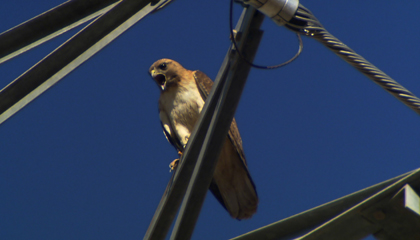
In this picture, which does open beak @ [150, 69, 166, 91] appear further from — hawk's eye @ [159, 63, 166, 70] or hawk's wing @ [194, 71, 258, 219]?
hawk's wing @ [194, 71, 258, 219]

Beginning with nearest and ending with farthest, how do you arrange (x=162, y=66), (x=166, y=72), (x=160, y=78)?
1. (x=166, y=72)
2. (x=160, y=78)
3. (x=162, y=66)

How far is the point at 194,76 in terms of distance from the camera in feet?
20.3

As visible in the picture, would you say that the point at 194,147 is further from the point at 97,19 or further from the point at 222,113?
the point at 97,19

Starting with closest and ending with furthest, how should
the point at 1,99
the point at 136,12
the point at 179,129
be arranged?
the point at 1,99, the point at 136,12, the point at 179,129

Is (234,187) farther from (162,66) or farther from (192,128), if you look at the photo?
(162,66)

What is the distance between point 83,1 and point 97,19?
5.1 inches

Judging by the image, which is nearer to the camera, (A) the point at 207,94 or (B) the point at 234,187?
(B) the point at 234,187

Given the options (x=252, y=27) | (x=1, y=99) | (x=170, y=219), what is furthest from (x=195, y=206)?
(x=1, y=99)

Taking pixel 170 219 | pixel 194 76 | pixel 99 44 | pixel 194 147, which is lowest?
pixel 170 219

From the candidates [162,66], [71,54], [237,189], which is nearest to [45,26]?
[71,54]

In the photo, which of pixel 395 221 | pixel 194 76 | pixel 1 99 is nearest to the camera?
pixel 395 221

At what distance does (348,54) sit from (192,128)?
11.7 feet

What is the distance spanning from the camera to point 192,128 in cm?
578

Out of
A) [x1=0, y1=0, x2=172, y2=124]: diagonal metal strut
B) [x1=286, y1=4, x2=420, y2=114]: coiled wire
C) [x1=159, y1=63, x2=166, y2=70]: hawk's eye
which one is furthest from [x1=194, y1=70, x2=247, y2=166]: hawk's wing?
[x1=286, y1=4, x2=420, y2=114]: coiled wire
